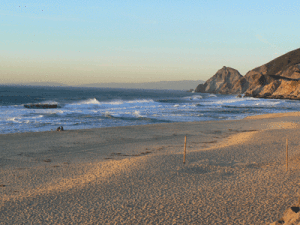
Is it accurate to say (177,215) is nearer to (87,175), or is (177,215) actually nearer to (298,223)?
(298,223)

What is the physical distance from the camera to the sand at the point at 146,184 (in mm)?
6961

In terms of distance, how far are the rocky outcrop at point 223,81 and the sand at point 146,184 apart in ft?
537

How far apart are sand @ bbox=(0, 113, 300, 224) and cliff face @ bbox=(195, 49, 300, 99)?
81373 mm

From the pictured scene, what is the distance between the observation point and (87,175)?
1031cm

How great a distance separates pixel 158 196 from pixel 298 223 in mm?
4566

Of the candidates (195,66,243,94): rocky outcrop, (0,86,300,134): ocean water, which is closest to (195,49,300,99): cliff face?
(195,66,243,94): rocky outcrop

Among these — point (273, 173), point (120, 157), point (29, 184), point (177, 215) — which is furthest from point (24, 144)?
point (273, 173)

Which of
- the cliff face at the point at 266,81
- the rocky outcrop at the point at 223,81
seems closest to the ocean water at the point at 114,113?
the cliff face at the point at 266,81

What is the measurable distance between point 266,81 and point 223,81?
235 ft

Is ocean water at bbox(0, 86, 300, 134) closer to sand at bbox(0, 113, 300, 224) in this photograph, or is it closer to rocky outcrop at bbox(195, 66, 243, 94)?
sand at bbox(0, 113, 300, 224)

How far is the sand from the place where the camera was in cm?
696

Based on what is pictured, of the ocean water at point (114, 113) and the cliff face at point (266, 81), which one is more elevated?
the cliff face at point (266, 81)

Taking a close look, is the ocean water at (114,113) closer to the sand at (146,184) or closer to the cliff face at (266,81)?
the sand at (146,184)

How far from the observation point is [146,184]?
9.22 m
